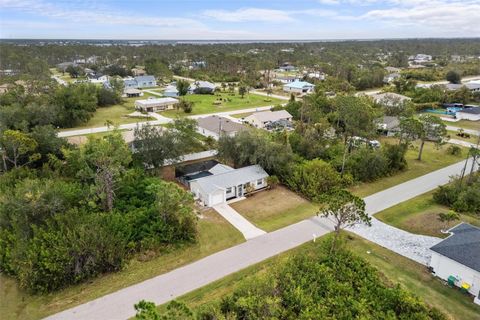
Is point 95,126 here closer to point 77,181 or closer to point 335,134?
point 77,181

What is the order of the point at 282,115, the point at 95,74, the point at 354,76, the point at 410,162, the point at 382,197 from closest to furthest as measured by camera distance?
the point at 382,197, the point at 410,162, the point at 282,115, the point at 354,76, the point at 95,74

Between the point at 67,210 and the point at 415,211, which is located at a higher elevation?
the point at 67,210

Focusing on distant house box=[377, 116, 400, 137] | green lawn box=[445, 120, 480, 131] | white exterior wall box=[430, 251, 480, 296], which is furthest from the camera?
green lawn box=[445, 120, 480, 131]

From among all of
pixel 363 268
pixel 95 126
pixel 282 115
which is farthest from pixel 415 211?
pixel 95 126

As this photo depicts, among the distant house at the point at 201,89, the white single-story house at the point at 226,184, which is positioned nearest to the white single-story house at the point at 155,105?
the distant house at the point at 201,89

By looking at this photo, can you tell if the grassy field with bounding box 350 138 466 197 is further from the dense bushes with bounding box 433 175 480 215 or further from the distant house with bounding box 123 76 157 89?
the distant house with bounding box 123 76 157 89

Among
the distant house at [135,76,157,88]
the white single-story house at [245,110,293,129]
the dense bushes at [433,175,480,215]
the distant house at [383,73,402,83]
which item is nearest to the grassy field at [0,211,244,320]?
the dense bushes at [433,175,480,215]
